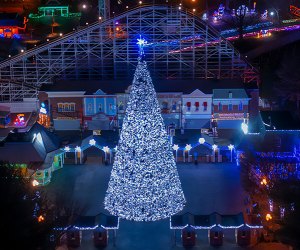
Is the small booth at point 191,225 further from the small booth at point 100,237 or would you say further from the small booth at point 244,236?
the small booth at point 100,237

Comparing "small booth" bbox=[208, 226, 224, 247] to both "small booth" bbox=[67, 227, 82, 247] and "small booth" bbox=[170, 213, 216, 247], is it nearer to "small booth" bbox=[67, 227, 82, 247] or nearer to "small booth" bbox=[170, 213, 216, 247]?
"small booth" bbox=[170, 213, 216, 247]

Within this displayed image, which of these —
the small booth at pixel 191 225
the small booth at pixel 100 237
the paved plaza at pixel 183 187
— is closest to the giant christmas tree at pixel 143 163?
the paved plaza at pixel 183 187

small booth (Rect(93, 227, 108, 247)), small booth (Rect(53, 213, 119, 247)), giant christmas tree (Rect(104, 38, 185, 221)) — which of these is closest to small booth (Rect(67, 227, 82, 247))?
small booth (Rect(53, 213, 119, 247))

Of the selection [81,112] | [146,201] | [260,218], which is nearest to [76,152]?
[81,112]

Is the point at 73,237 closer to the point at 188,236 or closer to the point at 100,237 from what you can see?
the point at 100,237

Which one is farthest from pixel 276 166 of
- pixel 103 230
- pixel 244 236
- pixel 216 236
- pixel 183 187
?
pixel 103 230

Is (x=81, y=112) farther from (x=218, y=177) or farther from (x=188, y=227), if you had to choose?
(x=188, y=227)

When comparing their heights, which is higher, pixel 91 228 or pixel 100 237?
pixel 91 228

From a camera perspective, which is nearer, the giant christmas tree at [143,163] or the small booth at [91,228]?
the small booth at [91,228]
